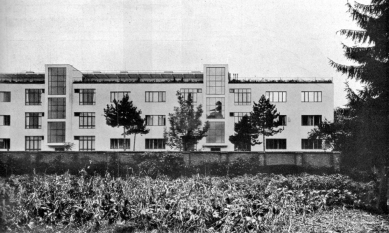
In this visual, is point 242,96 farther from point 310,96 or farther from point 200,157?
point 200,157

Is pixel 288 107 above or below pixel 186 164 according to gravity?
above

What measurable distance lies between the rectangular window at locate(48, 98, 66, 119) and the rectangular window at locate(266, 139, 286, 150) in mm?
15579

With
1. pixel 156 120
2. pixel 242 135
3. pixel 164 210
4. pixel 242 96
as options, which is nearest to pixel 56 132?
pixel 156 120

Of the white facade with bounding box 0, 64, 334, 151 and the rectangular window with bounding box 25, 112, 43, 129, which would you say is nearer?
the white facade with bounding box 0, 64, 334, 151

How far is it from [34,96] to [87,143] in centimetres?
593

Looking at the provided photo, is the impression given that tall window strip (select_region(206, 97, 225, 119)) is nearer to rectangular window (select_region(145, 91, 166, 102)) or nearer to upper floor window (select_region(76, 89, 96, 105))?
rectangular window (select_region(145, 91, 166, 102))

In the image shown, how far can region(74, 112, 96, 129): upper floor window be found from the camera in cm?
2645

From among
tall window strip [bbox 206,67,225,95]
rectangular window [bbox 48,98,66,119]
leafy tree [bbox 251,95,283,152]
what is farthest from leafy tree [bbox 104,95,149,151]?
leafy tree [bbox 251,95,283,152]

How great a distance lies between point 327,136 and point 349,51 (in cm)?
521

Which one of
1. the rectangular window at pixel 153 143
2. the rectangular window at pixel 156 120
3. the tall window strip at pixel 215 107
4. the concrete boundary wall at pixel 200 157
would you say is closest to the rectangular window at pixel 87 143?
the rectangular window at pixel 153 143

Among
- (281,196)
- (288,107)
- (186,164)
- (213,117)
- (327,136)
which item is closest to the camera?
(281,196)

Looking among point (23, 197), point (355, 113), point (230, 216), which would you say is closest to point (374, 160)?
point (355, 113)

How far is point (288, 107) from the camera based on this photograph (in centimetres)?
2856

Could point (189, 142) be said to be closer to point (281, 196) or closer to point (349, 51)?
point (349, 51)
